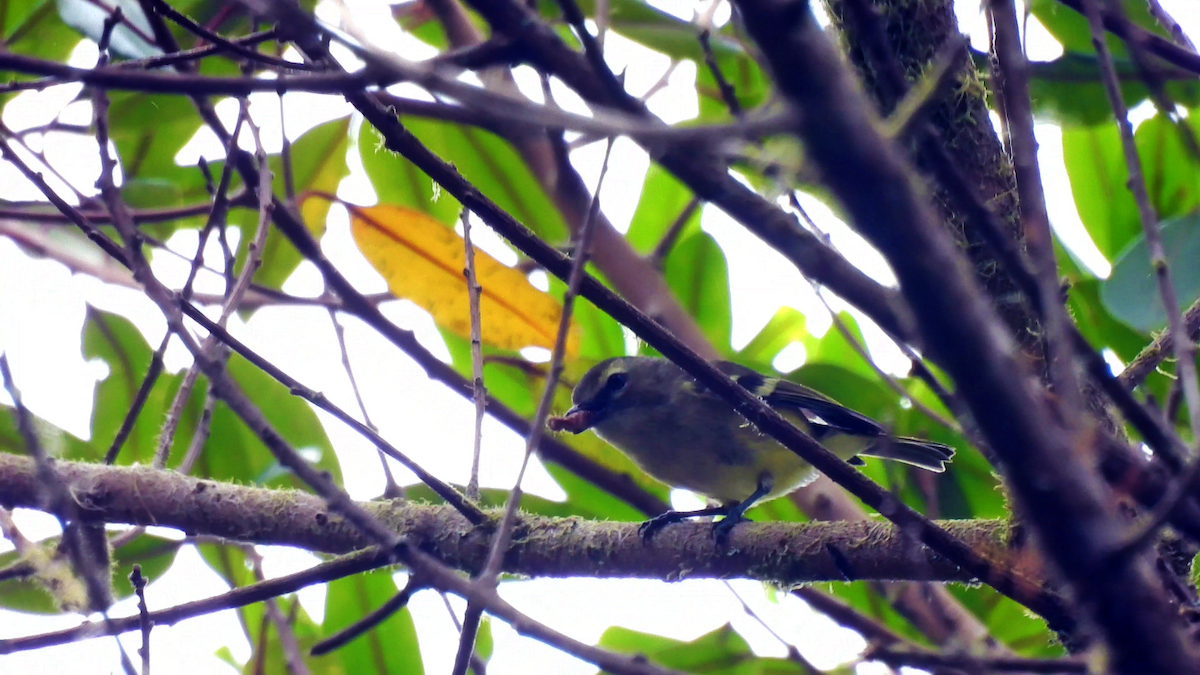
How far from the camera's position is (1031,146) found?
1079mm

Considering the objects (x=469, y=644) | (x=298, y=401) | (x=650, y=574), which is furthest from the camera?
(x=298, y=401)

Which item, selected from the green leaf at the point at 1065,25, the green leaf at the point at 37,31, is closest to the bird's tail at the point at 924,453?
the green leaf at the point at 1065,25

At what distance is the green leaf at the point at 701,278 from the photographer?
3.42 m

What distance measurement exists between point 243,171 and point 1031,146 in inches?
67.7

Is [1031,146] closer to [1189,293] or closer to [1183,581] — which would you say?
[1183,581]

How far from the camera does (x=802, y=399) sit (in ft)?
10.6

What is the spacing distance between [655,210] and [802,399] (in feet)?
3.03

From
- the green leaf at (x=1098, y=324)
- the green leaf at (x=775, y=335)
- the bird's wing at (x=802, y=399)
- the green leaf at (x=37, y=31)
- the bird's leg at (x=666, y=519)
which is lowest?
the bird's leg at (x=666, y=519)

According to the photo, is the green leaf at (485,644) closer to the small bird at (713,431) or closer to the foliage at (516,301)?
the foliage at (516,301)

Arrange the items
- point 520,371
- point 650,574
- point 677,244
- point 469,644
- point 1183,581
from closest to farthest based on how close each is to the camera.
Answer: point 469,644 < point 1183,581 < point 650,574 < point 520,371 < point 677,244

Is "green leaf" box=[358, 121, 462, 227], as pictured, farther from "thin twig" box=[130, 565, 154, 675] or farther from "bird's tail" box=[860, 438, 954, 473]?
"thin twig" box=[130, 565, 154, 675]

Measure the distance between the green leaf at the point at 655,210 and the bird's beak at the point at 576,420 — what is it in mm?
658

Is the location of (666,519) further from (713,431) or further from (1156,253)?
(1156,253)

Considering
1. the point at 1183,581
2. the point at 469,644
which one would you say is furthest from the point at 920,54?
the point at 469,644
